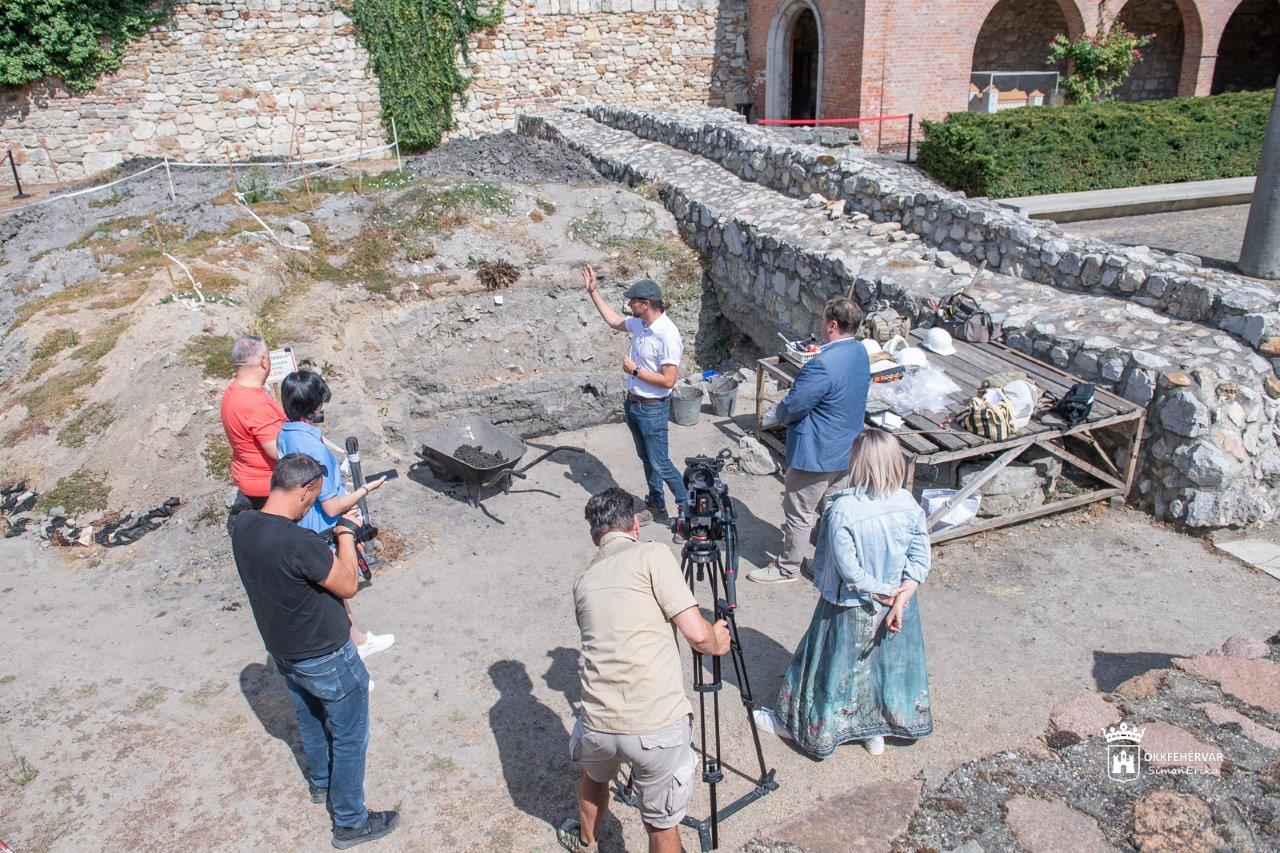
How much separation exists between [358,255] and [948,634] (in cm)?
850

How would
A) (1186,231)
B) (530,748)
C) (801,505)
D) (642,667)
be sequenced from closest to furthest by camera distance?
(642,667) → (530,748) → (801,505) → (1186,231)

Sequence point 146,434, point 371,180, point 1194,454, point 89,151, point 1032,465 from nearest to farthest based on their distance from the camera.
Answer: point 1194,454
point 1032,465
point 146,434
point 371,180
point 89,151

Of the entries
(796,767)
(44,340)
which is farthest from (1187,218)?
(44,340)

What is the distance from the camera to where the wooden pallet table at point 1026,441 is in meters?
5.66

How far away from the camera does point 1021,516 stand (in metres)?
5.94

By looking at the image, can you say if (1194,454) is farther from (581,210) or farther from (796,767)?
(581,210)

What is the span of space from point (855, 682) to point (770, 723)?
0.59 m

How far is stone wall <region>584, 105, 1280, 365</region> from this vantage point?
249 inches

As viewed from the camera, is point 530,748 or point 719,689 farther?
point 530,748

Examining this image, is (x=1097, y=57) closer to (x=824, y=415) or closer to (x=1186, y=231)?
(x=1186, y=231)

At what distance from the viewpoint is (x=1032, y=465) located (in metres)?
6.09

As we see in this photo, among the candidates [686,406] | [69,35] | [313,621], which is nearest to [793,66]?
[686,406]

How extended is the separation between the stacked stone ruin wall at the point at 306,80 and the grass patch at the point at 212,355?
12487 mm

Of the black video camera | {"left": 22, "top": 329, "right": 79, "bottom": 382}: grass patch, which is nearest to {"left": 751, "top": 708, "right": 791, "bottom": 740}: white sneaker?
the black video camera
